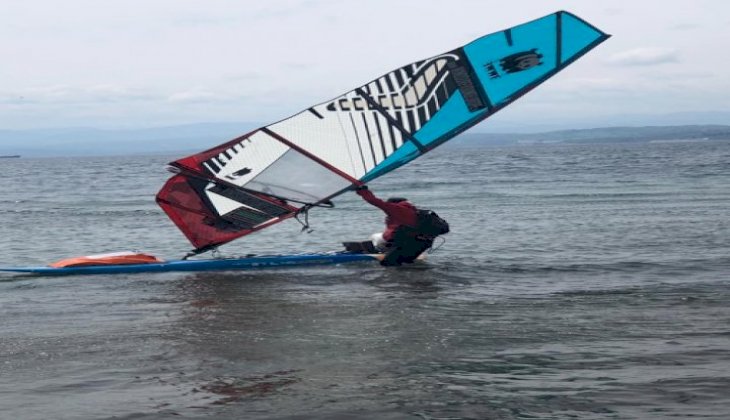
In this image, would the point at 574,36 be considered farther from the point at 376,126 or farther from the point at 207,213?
the point at 207,213

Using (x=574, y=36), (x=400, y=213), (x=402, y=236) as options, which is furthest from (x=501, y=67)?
(x=402, y=236)

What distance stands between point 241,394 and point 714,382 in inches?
156

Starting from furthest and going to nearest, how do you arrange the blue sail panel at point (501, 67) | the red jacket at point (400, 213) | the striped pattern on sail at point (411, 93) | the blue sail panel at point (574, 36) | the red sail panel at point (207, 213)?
the red sail panel at point (207, 213) → the red jacket at point (400, 213) → the striped pattern on sail at point (411, 93) → the blue sail panel at point (501, 67) → the blue sail panel at point (574, 36)

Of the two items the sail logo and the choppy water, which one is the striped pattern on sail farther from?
the choppy water

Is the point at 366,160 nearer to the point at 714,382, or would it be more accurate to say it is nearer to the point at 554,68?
the point at 554,68

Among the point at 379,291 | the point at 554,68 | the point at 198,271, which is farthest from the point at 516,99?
the point at 198,271

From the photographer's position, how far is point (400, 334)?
36.1 feet

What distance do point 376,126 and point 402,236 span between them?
1.90m

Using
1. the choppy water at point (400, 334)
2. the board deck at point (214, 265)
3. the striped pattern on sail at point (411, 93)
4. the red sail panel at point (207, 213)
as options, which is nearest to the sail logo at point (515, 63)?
the striped pattern on sail at point (411, 93)

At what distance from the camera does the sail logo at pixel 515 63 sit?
15031 millimetres

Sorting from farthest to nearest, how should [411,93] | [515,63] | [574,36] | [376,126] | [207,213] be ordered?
[207,213]
[376,126]
[411,93]
[515,63]
[574,36]

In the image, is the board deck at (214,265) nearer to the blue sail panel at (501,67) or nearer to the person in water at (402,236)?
the person in water at (402,236)

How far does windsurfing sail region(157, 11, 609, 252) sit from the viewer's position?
1503 cm

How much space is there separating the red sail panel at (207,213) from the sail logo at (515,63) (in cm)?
400
